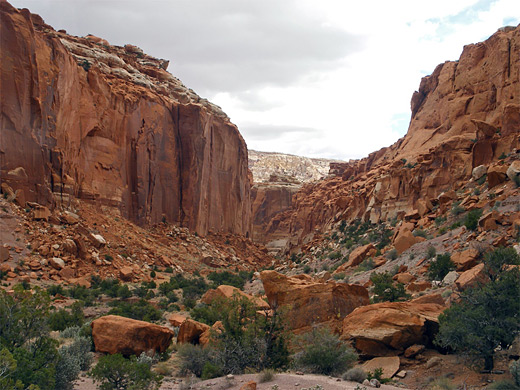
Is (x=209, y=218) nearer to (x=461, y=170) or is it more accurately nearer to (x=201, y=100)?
(x=201, y=100)

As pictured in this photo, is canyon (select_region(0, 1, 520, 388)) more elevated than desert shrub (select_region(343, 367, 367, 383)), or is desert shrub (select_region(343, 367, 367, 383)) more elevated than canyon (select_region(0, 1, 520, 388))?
canyon (select_region(0, 1, 520, 388))

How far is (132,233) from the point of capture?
34.5 meters

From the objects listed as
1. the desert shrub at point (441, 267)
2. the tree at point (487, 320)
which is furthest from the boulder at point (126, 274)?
the tree at point (487, 320)

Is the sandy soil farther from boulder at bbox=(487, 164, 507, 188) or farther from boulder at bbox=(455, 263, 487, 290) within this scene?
boulder at bbox=(487, 164, 507, 188)

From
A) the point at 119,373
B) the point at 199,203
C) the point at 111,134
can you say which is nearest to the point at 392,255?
the point at 119,373

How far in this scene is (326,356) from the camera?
962cm

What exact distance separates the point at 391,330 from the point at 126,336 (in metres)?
6.89

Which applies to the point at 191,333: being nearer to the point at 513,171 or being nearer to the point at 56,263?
the point at 56,263

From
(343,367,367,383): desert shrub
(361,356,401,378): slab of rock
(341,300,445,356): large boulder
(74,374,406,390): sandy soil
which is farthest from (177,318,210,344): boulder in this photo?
(343,367,367,383): desert shrub

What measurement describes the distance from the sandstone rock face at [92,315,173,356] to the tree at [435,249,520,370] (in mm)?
7345

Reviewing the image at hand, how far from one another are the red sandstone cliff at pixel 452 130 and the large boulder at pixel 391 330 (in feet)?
59.5

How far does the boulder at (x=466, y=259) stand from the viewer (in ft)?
49.9

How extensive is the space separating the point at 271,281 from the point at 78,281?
49.4 feet

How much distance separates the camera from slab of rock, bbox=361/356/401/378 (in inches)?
369
